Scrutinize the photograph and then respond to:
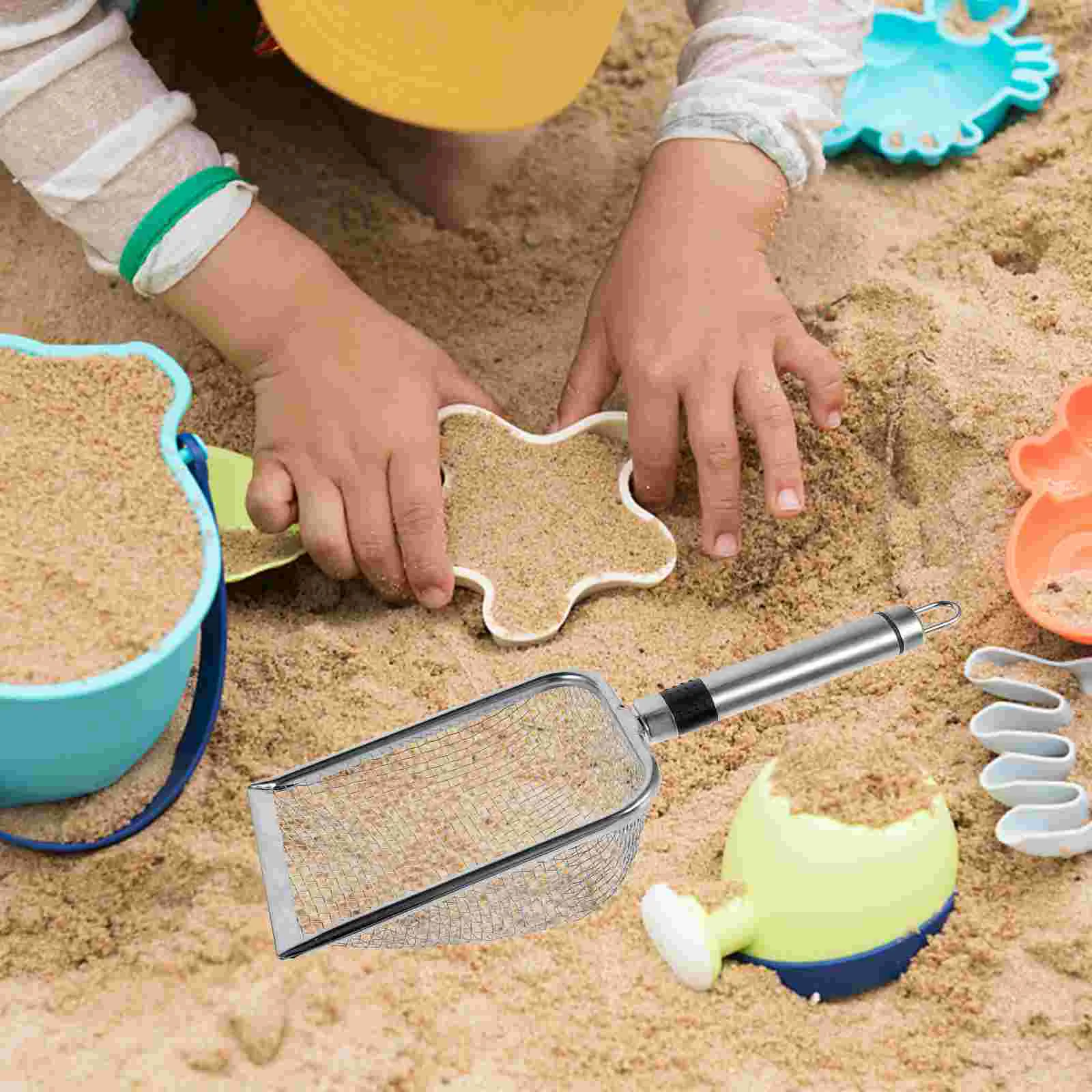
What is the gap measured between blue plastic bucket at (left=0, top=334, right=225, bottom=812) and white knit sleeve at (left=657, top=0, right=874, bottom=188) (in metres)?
0.53

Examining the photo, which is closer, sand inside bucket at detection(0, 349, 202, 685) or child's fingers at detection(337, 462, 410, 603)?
sand inside bucket at detection(0, 349, 202, 685)

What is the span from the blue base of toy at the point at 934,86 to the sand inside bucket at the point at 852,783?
775 mm

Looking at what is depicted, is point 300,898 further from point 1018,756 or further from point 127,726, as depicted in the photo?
point 1018,756

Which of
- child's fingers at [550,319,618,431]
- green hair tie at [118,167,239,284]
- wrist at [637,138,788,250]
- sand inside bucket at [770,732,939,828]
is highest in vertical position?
green hair tie at [118,167,239,284]

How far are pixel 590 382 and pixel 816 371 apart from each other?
186mm

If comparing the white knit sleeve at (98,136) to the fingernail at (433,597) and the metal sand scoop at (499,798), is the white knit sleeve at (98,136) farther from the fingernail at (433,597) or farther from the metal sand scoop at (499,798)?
the metal sand scoop at (499,798)

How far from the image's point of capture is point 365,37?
1.02 metres

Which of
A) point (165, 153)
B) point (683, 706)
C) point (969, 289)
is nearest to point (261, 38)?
point (165, 153)

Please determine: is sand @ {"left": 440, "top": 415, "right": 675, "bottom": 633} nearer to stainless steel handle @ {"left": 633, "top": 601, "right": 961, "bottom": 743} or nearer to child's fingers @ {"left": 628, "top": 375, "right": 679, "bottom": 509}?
child's fingers @ {"left": 628, "top": 375, "right": 679, "bottom": 509}

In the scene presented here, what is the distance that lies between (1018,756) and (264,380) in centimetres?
64

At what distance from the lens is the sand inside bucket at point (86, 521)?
0.80 m

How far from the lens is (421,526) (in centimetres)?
106

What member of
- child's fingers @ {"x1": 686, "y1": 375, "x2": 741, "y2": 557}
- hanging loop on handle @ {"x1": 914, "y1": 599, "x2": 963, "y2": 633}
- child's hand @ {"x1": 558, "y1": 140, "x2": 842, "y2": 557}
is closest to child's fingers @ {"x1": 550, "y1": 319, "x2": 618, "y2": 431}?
child's hand @ {"x1": 558, "y1": 140, "x2": 842, "y2": 557}

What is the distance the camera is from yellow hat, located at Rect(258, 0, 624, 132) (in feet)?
3.32
